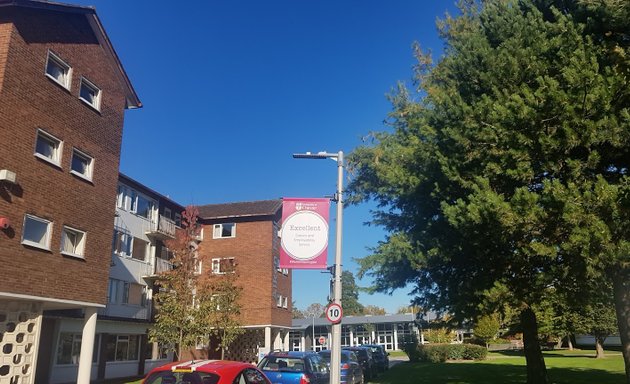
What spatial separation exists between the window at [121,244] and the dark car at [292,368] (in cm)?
1766

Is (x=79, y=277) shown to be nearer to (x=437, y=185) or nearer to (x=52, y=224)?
(x=52, y=224)

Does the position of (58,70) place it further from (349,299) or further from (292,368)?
(349,299)

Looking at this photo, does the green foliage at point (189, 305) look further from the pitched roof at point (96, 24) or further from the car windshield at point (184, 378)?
the car windshield at point (184, 378)

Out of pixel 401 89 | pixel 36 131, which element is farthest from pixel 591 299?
pixel 36 131

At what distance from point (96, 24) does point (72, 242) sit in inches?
340

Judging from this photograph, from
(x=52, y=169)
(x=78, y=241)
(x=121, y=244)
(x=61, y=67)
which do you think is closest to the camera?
(x=52, y=169)

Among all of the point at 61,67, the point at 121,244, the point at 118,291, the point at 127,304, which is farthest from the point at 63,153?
the point at 127,304

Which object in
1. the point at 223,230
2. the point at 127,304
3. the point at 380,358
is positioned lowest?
the point at 380,358

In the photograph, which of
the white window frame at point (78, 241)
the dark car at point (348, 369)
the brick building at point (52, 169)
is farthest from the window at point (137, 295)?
the dark car at point (348, 369)

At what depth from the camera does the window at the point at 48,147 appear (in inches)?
656

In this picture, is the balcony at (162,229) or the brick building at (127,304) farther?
the balcony at (162,229)

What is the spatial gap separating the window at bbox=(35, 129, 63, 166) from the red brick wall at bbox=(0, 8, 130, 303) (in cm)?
20

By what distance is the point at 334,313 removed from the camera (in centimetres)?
1125

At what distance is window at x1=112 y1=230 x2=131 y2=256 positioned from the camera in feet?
94.7
